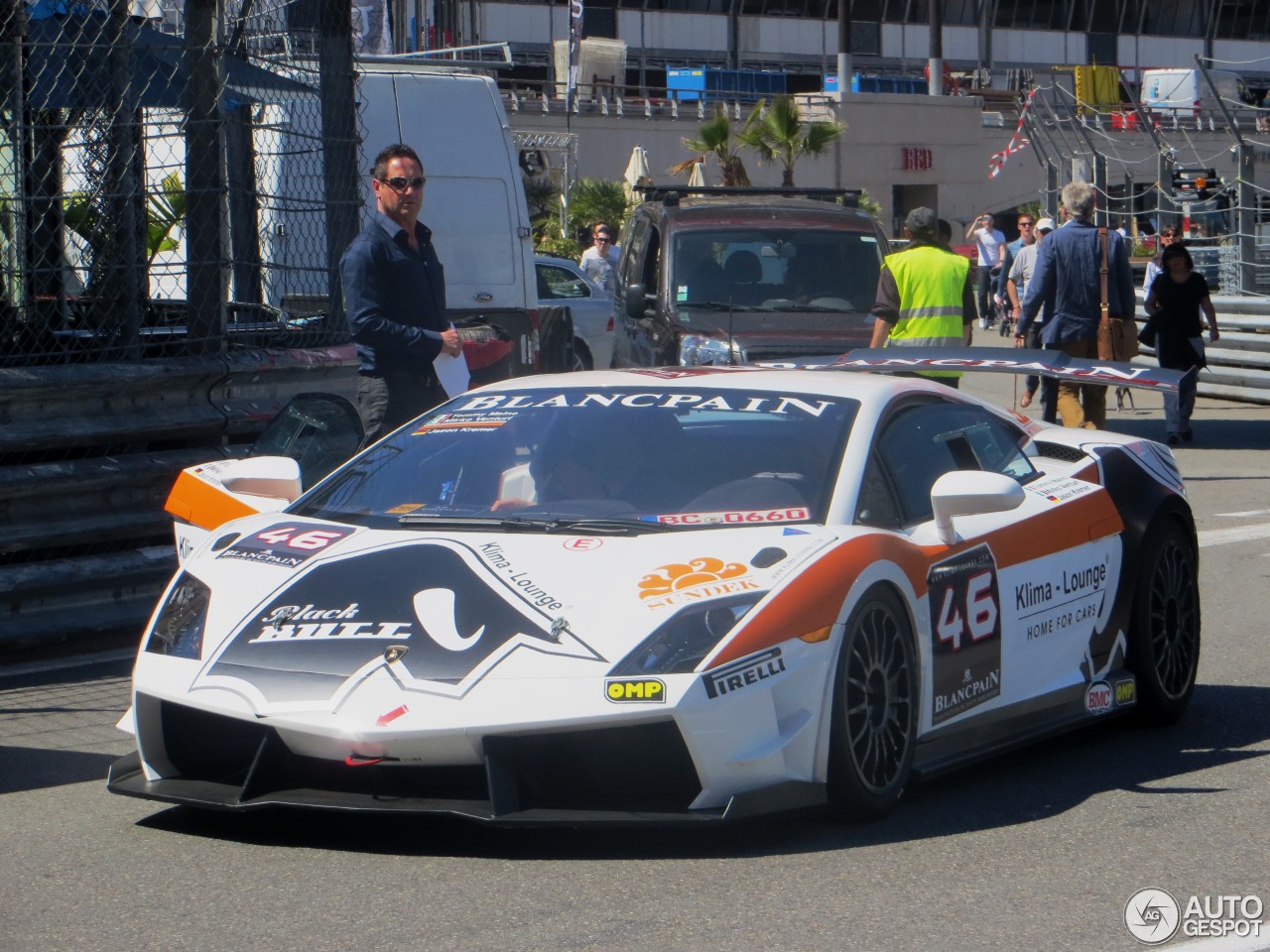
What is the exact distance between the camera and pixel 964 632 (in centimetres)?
551

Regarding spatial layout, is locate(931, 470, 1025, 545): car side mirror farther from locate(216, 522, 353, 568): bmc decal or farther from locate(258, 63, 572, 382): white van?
locate(258, 63, 572, 382): white van

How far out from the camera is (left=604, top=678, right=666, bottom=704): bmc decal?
452 centimetres

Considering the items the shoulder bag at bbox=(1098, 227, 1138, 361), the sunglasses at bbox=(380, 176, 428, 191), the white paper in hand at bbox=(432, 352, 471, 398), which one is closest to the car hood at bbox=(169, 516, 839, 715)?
the white paper in hand at bbox=(432, 352, 471, 398)

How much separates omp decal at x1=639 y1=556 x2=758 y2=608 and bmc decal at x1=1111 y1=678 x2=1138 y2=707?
191 cm

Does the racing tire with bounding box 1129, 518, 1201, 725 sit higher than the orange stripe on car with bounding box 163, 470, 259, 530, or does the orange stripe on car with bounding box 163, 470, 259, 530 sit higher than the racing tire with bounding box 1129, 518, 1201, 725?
the orange stripe on car with bounding box 163, 470, 259, 530

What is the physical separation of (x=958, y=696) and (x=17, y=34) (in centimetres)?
519

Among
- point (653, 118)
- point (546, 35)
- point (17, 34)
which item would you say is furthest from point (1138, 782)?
point (546, 35)

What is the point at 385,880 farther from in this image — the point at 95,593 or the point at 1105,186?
the point at 1105,186

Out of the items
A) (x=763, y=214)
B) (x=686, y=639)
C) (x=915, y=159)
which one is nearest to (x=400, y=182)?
(x=686, y=639)

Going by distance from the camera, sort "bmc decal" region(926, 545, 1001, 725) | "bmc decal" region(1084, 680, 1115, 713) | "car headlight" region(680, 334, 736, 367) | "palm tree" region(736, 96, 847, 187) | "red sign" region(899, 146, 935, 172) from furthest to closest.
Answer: "red sign" region(899, 146, 935, 172), "palm tree" region(736, 96, 847, 187), "car headlight" region(680, 334, 736, 367), "bmc decal" region(1084, 680, 1115, 713), "bmc decal" region(926, 545, 1001, 725)

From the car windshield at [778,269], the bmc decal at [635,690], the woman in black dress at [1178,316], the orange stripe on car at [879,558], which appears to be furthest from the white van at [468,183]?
the bmc decal at [635,690]

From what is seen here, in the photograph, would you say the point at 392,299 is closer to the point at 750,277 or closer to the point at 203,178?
the point at 203,178

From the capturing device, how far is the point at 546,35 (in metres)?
65.8

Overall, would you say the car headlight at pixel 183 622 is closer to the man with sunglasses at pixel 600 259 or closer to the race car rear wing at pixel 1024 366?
the race car rear wing at pixel 1024 366
